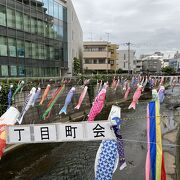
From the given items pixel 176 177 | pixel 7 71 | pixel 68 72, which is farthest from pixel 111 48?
pixel 176 177

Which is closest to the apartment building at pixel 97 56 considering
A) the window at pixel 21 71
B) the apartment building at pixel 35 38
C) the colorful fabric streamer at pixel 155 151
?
the apartment building at pixel 35 38

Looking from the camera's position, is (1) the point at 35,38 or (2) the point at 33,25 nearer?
(2) the point at 33,25

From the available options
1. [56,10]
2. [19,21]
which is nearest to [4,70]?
[19,21]

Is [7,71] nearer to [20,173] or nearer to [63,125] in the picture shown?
[20,173]

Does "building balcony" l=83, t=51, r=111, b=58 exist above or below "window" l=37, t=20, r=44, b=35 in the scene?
below

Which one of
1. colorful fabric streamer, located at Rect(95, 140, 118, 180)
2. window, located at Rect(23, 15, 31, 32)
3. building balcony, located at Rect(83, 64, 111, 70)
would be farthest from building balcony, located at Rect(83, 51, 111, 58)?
colorful fabric streamer, located at Rect(95, 140, 118, 180)

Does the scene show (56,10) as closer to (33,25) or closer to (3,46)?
(33,25)

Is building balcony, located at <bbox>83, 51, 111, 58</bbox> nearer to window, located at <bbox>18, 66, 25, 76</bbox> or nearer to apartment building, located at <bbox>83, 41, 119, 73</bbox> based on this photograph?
apartment building, located at <bbox>83, 41, 119, 73</bbox>

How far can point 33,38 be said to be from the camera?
121 ft

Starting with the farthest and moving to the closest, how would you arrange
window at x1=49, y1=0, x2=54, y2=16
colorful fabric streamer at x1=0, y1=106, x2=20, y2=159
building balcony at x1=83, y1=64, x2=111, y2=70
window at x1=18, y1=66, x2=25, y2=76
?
building balcony at x1=83, y1=64, x2=111, y2=70 < window at x1=49, y1=0, x2=54, y2=16 < window at x1=18, y1=66, x2=25, y2=76 < colorful fabric streamer at x1=0, y1=106, x2=20, y2=159

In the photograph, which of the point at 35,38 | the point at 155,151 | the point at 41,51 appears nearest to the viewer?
the point at 155,151

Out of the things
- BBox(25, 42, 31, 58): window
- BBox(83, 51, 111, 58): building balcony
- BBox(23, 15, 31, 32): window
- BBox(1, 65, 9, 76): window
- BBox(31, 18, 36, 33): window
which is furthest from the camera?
BBox(83, 51, 111, 58): building balcony

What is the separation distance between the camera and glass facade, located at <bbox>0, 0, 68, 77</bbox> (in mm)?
31814

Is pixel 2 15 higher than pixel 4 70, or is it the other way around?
pixel 2 15
